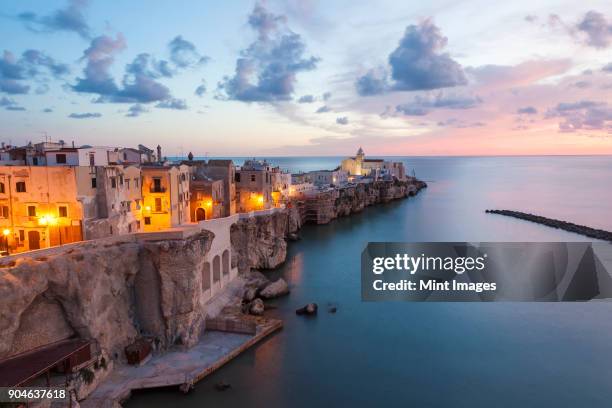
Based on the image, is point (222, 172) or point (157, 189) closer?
point (157, 189)

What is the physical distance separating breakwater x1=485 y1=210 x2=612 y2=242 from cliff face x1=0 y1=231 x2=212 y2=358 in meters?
48.4

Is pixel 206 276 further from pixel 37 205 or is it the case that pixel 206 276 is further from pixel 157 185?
pixel 37 205

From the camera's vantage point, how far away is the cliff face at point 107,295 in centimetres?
1603

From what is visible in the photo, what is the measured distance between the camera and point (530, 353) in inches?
870

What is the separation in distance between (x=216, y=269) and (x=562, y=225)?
50.2 m

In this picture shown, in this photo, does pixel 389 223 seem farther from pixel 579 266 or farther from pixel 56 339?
pixel 56 339

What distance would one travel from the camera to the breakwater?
50.4 meters

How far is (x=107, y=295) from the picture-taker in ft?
63.6

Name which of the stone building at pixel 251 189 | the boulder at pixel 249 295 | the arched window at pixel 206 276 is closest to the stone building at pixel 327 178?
the stone building at pixel 251 189

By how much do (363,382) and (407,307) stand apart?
32.6 feet

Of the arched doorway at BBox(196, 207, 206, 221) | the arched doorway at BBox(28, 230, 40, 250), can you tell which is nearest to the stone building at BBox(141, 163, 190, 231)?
the arched doorway at BBox(196, 207, 206, 221)

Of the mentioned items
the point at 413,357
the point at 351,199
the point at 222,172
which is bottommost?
the point at 413,357

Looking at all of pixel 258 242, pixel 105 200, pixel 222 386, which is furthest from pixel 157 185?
pixel 222 386

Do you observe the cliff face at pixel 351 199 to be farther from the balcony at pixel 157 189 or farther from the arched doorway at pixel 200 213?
the balcony at pixel 157 189
